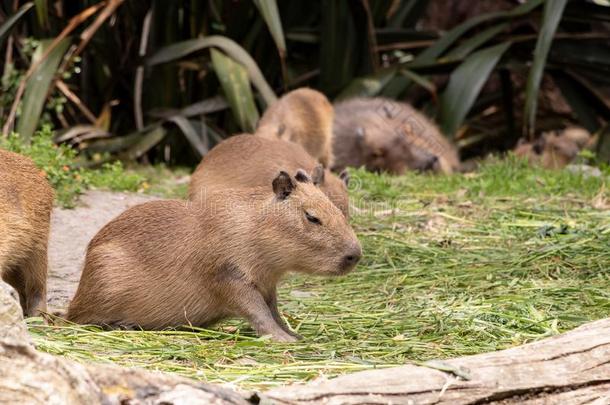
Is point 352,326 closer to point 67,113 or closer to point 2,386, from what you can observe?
point 2,386

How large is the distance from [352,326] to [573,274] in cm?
146

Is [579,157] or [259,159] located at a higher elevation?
[259,159]

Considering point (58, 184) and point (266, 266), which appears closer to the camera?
point (266, 266)

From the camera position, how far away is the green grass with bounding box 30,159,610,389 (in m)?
3.68

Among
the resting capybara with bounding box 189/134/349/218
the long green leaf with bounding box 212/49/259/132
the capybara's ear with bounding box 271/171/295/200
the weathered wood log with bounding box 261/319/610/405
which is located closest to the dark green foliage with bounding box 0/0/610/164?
the long green leaf with bounding box 212/49/259/132

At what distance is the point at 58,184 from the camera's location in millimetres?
6527

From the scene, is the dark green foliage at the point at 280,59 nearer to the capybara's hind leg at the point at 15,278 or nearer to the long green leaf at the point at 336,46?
the long green leaf at the point at 336,46

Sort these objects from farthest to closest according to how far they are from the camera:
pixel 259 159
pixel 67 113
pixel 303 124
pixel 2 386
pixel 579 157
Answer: pixel 67 113 < pixel 579 157 < pixel 303 124 < pixel 259 159 < pixel 2 386

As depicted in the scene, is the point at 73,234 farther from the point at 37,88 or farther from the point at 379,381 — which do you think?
the point at 379,381

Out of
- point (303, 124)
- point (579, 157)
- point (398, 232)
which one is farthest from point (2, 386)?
point (579, 157)

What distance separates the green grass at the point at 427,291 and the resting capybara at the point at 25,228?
31 centimetres

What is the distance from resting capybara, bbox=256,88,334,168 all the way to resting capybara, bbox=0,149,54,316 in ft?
12.1

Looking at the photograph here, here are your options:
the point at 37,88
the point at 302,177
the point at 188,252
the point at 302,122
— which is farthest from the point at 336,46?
the point at 188,252

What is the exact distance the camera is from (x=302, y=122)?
8.34 meters
